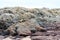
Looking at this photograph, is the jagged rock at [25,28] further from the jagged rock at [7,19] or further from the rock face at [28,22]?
the jagged rock at [7,19]

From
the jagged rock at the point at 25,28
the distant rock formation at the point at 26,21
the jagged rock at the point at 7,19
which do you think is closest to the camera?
the jagged rock at the point at 25,28

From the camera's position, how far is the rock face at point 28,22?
7.88 meters

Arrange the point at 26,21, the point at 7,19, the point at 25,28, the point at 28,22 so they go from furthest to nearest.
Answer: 1. the point at 7,19
2. the point at 26,21
3. the point at 28,22
4. the point at 25,28

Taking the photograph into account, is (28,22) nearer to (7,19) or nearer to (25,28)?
(25,28)

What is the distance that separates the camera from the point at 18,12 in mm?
9398

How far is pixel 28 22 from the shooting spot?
8.40 m

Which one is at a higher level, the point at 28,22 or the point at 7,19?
the point at 7,19

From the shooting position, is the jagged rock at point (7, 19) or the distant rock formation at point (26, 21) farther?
the jagged rock at point (7, 19)

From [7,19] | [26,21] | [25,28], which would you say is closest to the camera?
[25,28]

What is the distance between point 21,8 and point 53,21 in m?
1.84

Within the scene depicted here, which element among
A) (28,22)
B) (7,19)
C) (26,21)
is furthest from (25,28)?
(7,19)

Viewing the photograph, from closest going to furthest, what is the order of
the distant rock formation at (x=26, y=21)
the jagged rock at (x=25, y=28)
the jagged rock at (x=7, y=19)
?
the jagged rock at (x=25, y=28) → the distant rock formation at (x=26, y=21) → the jagged rock at (x=7, y=19)

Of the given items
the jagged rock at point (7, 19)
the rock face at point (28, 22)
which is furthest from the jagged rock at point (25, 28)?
the jagged rock at point (7, 19)

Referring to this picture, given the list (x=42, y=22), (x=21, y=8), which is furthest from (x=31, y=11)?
(x=42, y=22)
